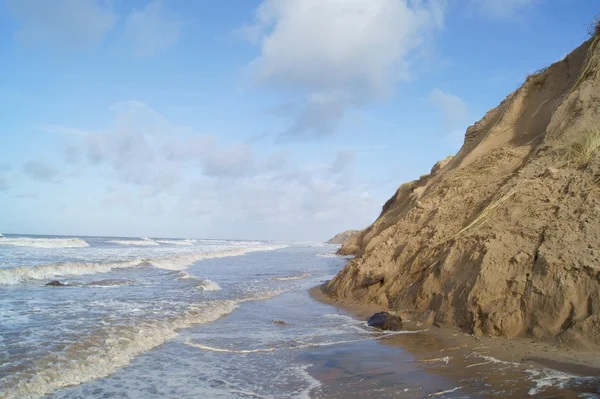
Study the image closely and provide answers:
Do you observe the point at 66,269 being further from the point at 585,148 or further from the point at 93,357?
the point at 585,148

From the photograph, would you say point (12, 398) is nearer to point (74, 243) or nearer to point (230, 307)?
point (230, 307)

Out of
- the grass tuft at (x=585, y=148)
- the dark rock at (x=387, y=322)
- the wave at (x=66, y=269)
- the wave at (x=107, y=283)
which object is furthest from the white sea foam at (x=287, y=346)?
the wave at (x=66, y=269)

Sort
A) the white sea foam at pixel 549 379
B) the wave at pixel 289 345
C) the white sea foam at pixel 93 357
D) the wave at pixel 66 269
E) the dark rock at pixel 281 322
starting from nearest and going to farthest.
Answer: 1. the white sea foam at pixel 549 379
2. the white sea foam at pixel 93 357
3. the wave at pixel 289 345
4. the dark rock at pixel 281 322
5. the wave at pixel 66 269

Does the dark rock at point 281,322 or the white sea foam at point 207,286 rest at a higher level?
the dark rock at point 281,322

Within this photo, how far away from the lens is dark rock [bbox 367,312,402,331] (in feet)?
22.0

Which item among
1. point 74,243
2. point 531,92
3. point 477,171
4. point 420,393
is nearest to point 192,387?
point 420,393

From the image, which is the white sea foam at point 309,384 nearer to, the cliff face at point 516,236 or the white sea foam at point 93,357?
the white sea foam at point 93,357

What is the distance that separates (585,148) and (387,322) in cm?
467

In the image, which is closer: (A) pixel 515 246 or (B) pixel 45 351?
(B) pixel 45 351

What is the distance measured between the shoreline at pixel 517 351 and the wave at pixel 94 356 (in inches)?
151

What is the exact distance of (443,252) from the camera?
7590 mm

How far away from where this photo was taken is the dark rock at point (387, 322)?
22.0 feet

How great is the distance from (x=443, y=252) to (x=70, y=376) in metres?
6.24

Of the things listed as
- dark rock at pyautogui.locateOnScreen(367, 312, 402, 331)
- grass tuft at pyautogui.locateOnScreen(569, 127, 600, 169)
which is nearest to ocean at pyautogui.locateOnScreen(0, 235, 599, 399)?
dark rock at pyautogui.locateOnScreen(367, 312, 402, 331)
